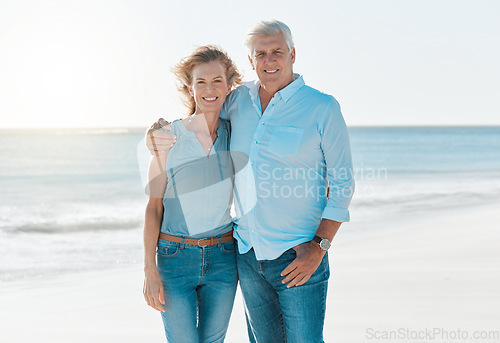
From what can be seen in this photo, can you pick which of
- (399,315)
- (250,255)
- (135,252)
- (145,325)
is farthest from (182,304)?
(135,252)

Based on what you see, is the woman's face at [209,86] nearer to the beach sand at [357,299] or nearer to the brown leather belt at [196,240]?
the brown leather belt at [196,240]

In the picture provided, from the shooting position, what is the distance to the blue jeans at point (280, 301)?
2400 mm

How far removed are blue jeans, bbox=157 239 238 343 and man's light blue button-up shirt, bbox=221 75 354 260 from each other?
0.14m

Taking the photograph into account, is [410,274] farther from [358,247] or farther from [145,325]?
[145,325]

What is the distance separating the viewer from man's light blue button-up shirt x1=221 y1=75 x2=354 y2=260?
238 centimetres

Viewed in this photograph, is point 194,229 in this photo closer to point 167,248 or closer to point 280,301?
point 167,248

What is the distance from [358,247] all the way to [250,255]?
13.8ft

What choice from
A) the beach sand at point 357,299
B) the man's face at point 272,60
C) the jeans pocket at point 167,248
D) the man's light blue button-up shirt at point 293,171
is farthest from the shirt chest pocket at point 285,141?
the beach sand at point 357,299

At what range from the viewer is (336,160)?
2.38 meters

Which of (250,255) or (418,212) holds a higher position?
(250,255)

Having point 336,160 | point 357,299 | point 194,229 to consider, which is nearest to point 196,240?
point 194,229

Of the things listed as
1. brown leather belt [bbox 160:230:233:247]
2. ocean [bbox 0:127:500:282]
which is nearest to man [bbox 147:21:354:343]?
brown leather belt [bbox 160:230:233:247]

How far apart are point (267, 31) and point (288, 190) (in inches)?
30.5

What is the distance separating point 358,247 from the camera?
6.41 metres
